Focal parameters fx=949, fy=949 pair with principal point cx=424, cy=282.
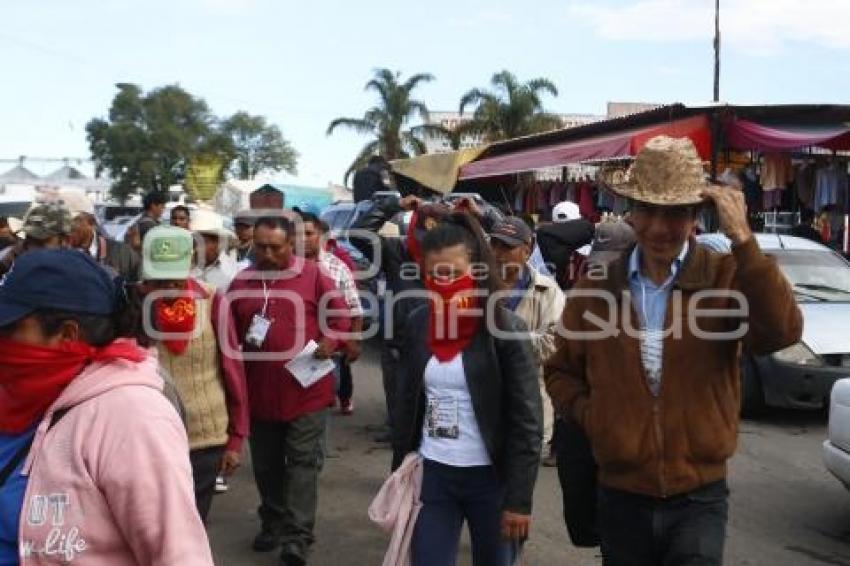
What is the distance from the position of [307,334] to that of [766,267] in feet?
10.4

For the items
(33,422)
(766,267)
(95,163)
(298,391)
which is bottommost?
(298,391)

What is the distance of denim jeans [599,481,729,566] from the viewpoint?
120 inches

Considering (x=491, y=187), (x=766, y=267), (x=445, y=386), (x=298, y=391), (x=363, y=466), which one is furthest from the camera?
(x=491, y=187)

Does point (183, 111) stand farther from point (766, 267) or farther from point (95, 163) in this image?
point (766, 267)

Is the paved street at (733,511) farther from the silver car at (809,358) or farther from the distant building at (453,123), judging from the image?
the distant building at (453,123)

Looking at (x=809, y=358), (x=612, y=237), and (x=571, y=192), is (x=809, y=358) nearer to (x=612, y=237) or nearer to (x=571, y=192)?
(x=612, y=237)

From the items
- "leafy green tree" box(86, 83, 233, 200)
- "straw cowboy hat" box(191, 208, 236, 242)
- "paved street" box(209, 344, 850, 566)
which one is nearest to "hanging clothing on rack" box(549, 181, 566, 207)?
"paved street" box(209, 344, 850, 566)

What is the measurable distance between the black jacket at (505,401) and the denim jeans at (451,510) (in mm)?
100

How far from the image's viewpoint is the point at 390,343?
6891 mm

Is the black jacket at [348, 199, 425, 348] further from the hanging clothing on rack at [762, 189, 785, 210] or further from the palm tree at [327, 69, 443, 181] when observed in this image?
the palm tree at [327, 69, 443, 181]

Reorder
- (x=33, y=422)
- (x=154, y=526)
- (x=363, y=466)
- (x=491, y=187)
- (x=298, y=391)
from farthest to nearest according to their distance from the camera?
1. (x=491, y=187)
2. (x=363, y=466)
3. (x=298, y=391)
4. (x=33, y=422)
5. (x=154, y=526)

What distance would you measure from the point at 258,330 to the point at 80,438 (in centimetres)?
329

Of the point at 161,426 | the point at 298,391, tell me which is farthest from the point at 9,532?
the point at 298,391

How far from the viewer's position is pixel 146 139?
66.2 m
